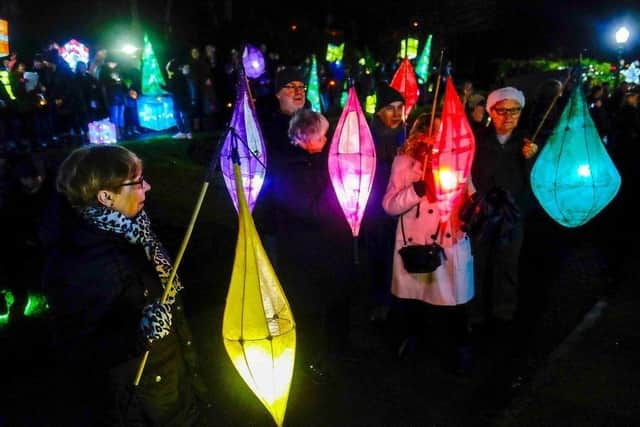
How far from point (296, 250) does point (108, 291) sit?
187 cm

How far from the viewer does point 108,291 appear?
232cm

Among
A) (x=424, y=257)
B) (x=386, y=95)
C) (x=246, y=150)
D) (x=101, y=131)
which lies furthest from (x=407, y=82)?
(x=101, y=131)

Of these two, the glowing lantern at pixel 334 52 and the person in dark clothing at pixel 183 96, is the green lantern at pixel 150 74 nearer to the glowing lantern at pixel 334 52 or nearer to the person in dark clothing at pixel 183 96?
the person in dark clothing at pixel 183 96

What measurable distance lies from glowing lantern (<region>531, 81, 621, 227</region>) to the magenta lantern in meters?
1.48

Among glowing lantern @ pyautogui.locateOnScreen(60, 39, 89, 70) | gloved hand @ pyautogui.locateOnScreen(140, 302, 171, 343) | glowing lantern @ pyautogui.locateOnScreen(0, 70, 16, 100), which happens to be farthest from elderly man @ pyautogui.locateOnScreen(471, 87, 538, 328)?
glowing lantern @ pyautogui.locateOnScreen(60, 39, 89, 70)

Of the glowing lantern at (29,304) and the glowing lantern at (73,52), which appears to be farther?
the glowing lantern at (73,52)

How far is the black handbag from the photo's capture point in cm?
399

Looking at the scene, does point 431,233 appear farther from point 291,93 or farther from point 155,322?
point 155,322

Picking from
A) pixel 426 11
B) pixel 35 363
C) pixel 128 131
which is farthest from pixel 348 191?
pixel 426 11

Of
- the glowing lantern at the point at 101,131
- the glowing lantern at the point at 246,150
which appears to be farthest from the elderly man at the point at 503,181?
the glowing lantern at the point at 101,131

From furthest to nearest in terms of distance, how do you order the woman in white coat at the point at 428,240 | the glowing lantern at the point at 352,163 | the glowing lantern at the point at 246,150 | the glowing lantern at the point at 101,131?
the glowing lantern at the point at 101,131
the glowing lantern at the point at 246,150
the glowing lantern at the point at 352,163
the woman in white coat at the point at 428,240

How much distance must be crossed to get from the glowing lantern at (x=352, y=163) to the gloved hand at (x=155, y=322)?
2013mm

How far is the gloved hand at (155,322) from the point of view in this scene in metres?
2.35

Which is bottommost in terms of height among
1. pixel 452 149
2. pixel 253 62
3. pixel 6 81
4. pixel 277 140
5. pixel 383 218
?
pixel 383 218
